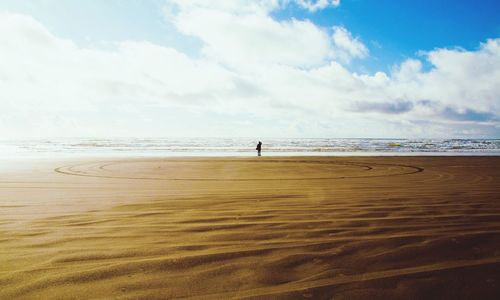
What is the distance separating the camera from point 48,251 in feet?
10.6

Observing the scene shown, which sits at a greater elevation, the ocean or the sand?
the ocean

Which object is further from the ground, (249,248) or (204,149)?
(204,149)

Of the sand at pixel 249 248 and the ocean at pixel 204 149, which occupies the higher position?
the ocean at pixel 204 149

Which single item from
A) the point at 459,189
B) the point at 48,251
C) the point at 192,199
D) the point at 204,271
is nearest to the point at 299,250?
the point at 204,271

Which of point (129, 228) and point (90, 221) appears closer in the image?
point (129, 228)

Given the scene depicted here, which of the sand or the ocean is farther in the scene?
the ocean

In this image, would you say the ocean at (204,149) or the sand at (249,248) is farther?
the ocean at (204,149)

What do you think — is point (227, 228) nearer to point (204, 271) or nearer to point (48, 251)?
point (204, 271)

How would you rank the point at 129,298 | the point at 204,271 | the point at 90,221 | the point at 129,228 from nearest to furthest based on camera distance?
the point at 129,298 → the point at 204,271 → the point at 129,228 → the point at 90,221

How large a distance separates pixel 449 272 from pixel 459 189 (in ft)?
19.9

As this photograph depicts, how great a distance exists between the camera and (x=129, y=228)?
413 cm

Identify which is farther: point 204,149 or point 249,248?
point 204,149

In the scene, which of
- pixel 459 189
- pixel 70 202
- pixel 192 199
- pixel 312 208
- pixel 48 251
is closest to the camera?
pixel 48 251

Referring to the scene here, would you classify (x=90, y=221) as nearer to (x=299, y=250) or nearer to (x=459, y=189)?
(x=299, y=250)
